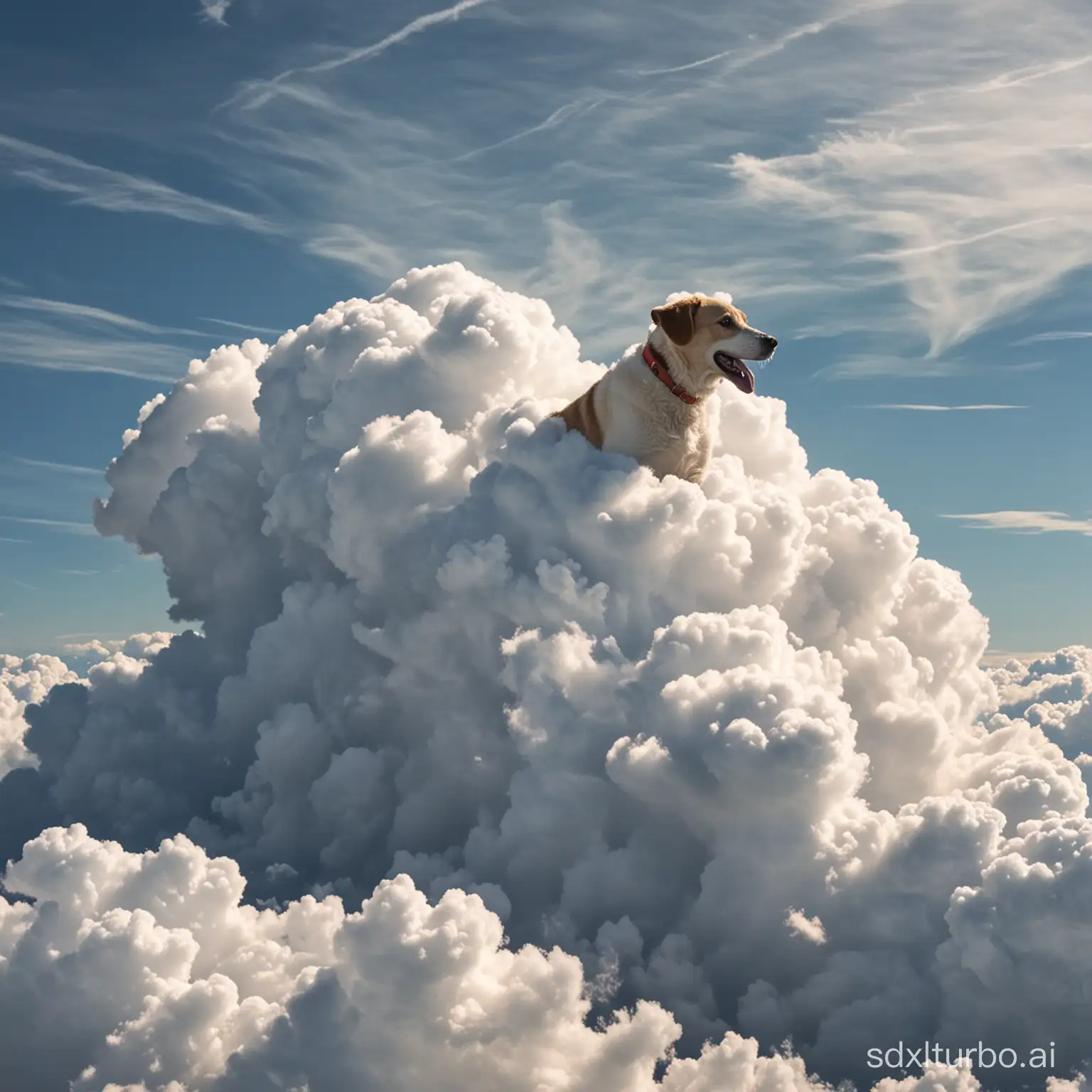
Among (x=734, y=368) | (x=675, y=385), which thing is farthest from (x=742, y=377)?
(x=675, y=385)

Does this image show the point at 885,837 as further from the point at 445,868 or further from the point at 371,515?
the point at 371,515

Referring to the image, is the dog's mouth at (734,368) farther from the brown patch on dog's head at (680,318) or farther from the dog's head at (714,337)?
the brown patch on dog's head at (680,318)

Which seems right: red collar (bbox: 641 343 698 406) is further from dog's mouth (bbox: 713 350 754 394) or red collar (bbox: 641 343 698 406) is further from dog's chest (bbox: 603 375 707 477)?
dog's mouth (bbox: 713 350 754 394)

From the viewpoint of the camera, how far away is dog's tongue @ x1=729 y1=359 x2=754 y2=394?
27.1 meters

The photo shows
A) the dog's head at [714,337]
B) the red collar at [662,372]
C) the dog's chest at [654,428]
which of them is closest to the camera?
the dog's head at [714,337]

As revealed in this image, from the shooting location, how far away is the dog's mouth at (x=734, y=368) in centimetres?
2711

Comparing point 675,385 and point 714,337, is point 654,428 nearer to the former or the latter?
point 675,385

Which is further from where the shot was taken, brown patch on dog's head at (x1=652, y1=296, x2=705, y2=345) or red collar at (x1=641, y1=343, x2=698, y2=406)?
red collar at (x1=641, y1=343, x2=698, y2=406)

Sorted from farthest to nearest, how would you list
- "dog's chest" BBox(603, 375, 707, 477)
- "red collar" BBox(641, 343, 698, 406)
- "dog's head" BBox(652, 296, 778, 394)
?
"dog's chest" BBox(603, 375, 707, 477), "red collar" BBox(641, 343, 698, 406), "dog's head" BBox(652, 296, 778, 394)

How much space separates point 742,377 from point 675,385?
1710 millimetres

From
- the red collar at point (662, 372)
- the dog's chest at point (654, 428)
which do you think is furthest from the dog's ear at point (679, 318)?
the dog's chest at point (654, 428)

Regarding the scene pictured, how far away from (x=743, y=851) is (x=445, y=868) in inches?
411

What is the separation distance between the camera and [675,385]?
28.1 metres

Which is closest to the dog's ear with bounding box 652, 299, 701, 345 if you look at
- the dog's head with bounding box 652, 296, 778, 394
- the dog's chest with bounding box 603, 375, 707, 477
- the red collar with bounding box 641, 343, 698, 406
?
the dog's head with bounding box 652, 296, 778, 394
